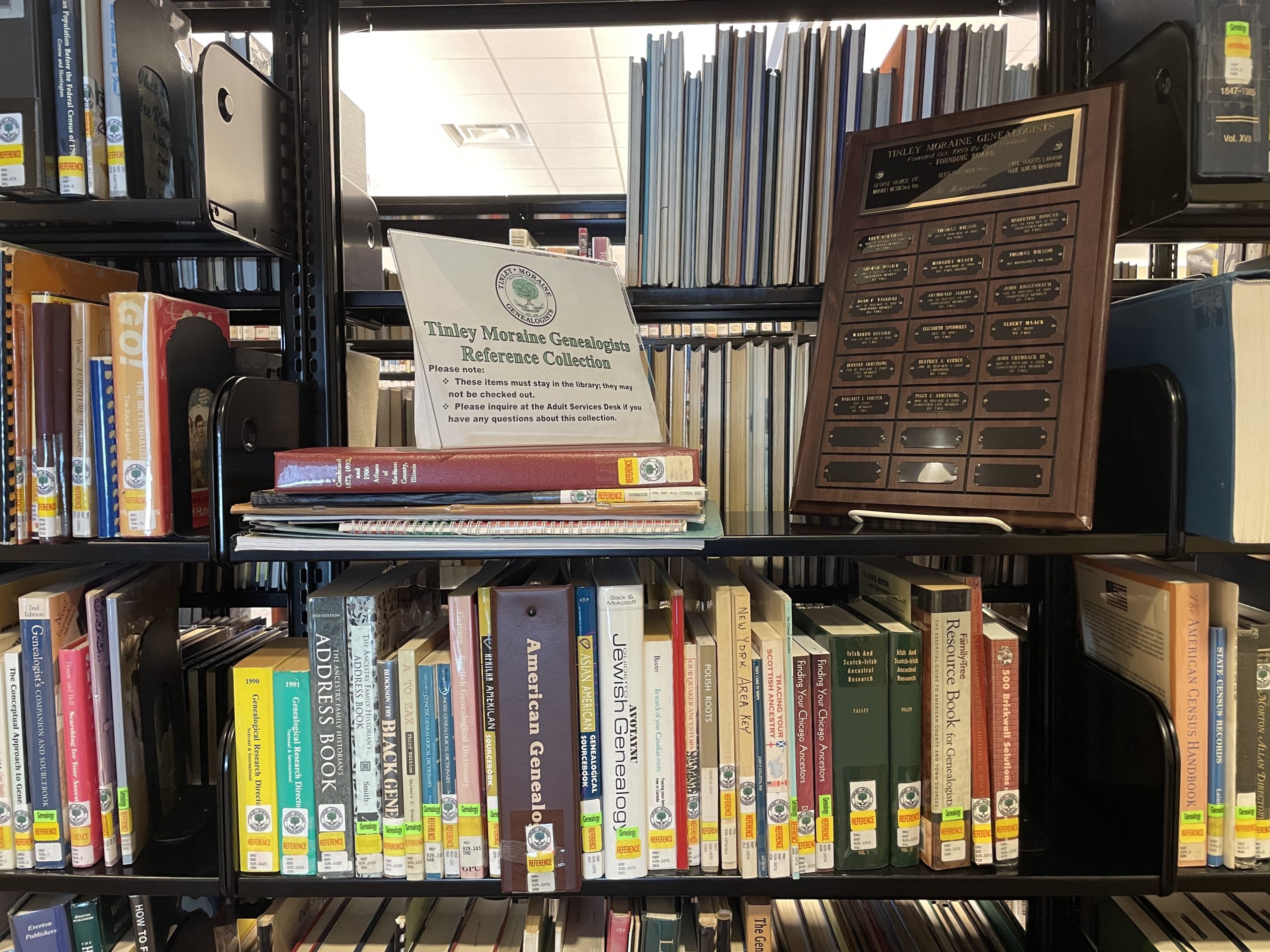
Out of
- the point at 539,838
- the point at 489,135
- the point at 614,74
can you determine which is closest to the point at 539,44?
the point at 614,74

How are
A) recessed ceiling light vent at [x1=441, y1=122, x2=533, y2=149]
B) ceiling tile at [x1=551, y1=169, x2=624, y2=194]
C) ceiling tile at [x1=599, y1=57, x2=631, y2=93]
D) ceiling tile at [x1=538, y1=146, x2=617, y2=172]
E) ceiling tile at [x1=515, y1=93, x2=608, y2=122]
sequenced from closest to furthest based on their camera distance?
ceiling tile at [x1=599, y1=57, x2=631, y2=93]
ceiling tile at [x1=515, y1=93, x2=608, y2=122]
recessed ceiling light vent at [x1=441, y1=122, x2=533, y2=149]
ceiling tile at [x1=538, y1=146, x2=617, y2=172]
ceiling tile at [x1=551, y1=169, x2=624, y2=194]

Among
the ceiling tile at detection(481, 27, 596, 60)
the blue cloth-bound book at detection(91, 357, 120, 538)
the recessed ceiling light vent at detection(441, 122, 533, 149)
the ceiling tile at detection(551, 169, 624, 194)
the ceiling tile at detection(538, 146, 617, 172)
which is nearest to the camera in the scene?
the blue cloth-bound book at detection(91, 357, 120, 538)

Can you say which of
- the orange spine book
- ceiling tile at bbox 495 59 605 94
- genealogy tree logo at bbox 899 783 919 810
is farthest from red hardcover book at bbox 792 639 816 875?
ceiling tile at bbox 495 59 605 94

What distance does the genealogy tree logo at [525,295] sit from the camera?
970mm

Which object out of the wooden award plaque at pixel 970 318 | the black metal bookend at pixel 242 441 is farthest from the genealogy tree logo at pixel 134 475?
the wooden award plaque at pixel 970 318

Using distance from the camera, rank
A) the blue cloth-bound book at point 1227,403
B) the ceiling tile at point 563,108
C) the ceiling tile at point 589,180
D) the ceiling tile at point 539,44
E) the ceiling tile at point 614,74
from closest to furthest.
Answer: the blue cloth-bound book at point 1227,403
the ceiling tile at point 539,44
the ceiling tile at point 614,74
the ceiling tile at point 563,108
the ceiling tile at point 589,180

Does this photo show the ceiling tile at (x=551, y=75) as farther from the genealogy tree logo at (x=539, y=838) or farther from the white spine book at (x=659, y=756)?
the genealogy tree logo at (x=539, y=838)

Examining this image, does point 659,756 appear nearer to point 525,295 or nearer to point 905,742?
point 905,742

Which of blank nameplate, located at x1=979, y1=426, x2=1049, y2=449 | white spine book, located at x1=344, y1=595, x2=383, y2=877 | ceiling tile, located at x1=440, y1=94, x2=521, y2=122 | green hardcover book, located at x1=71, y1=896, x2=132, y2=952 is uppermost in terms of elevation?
ceiling tile, located at x1=440, y1=94, x2=521, y2=122

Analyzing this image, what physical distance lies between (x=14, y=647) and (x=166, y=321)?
1.50 ft

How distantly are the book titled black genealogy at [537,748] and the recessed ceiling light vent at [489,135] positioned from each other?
4069 mm

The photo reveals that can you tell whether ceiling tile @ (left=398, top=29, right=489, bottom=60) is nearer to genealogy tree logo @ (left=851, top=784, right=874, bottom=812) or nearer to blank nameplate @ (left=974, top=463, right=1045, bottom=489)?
blank nameplate @ (left=974, top=463, right=1045, bottom=489)

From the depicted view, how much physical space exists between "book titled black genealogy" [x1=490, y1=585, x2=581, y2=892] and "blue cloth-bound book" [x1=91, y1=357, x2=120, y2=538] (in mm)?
492

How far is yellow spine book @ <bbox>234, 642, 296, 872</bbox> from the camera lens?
887 millimetres
